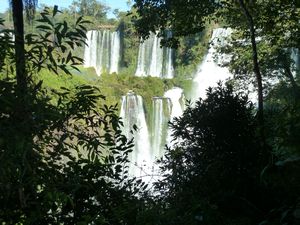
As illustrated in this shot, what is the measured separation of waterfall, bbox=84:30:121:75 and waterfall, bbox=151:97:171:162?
14.2m

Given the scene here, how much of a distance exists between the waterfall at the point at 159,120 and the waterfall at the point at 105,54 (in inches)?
559

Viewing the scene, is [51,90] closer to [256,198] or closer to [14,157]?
[14,157]

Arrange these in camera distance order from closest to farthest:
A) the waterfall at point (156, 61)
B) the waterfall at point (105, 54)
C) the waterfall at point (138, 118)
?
the waterfall at point (138, 118) < the waterfall at point (156, 61) < the waterfall at point (105, 54)

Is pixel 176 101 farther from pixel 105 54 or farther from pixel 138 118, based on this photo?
pixel 105 54

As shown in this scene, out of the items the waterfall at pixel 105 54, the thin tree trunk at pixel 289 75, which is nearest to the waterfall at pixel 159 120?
the waterfall at pixel 105 54

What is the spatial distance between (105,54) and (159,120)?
16.7 meters

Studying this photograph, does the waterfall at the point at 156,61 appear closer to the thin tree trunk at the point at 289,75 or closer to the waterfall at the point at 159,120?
the waterfall at the point at 159,120

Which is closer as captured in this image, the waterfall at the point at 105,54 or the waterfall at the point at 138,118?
the waterfall at the point at 138,118

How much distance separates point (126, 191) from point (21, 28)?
152 centimetres

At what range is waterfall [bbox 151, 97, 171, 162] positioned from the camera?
36.9 meters

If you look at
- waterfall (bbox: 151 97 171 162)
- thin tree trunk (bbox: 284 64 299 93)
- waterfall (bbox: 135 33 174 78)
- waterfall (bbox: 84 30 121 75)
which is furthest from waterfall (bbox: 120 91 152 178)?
thin tree trunk (bbox: 284 64 299 93)

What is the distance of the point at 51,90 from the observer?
2273 millimetres

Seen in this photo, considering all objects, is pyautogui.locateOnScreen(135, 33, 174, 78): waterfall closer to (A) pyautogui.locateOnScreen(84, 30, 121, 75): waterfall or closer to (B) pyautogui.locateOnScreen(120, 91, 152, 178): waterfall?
(A) pyautogui.locateOnScreen(84, 30, 121, 75): waterfall

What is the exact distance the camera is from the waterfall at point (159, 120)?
36.9 meters
